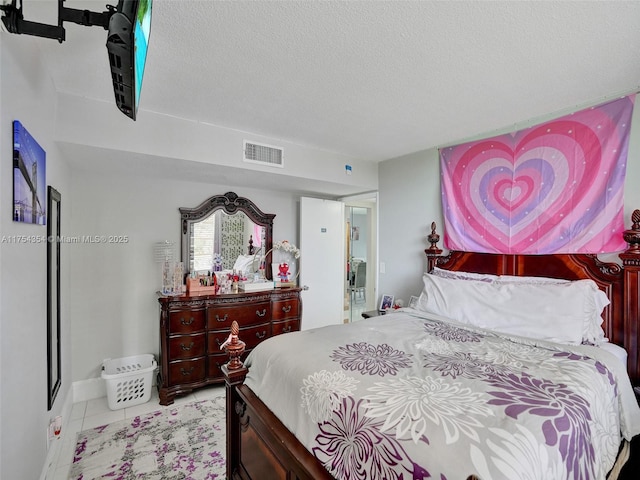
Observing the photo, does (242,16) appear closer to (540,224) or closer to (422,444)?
(422,444)

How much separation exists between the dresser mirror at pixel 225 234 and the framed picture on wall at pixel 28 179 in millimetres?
1536

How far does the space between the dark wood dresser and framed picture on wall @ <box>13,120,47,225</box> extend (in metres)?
1.33

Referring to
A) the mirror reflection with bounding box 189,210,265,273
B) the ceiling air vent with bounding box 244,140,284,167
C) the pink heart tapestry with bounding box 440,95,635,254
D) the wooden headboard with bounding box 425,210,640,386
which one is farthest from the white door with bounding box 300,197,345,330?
the wooden headboard with bounding box 425,210,640,386

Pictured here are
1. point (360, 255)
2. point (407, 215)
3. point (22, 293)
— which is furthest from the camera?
point (360, 255)

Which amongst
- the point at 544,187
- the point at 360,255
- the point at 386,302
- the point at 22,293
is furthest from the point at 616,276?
the point at 360,255

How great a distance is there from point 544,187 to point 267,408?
2479 millimetres

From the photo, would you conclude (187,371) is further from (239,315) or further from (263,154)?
(263,154)

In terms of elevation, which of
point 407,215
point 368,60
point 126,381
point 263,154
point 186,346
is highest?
point 368,60

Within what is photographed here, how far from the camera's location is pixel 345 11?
1.33 m

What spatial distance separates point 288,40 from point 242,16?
0.81 feet

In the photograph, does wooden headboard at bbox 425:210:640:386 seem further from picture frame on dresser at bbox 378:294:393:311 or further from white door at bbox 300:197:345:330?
white door at bbox 300:197:345:330

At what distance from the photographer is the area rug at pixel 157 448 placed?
1.94 m

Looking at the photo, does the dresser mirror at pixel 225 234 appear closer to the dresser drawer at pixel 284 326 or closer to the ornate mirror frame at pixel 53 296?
the dresser drawer at pixel 284 326

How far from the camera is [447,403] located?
3.72 ft
